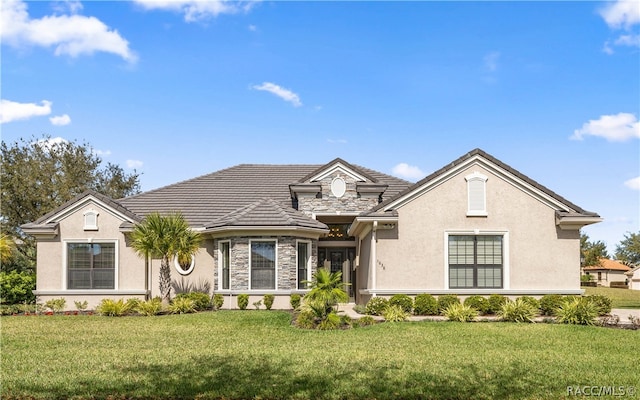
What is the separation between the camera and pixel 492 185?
22.7 m

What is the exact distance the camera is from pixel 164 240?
23.0 metres

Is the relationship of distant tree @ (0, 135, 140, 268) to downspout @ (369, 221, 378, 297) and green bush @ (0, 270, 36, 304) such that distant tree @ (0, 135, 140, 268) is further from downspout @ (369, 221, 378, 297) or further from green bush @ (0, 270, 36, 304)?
downspout @ (369, 221, 378, 297)

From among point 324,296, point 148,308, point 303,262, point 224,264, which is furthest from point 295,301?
point 148,308

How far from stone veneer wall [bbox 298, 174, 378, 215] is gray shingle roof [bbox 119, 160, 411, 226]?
3.16 ft

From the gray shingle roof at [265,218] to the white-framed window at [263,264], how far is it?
30.0 inches

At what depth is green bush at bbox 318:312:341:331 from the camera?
17.5 m

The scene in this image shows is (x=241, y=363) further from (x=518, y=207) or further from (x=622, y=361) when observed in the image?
(x=518, y=207)

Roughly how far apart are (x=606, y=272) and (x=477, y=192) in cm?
6131

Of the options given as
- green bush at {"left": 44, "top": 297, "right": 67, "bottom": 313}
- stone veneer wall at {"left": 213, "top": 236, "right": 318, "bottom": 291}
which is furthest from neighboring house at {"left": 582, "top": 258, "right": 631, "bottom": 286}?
green bush at {"left": 44, "top": 297, "right": 67, "bottom": 313}

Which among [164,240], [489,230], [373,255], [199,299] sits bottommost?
[199,299]

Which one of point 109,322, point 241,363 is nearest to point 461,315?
point 241,363

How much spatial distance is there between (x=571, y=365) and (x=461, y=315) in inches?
278

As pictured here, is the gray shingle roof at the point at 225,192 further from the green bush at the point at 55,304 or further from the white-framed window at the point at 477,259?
the white-framed window at the point at 477,259

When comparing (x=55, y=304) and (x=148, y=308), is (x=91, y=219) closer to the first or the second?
(x=55, y=304)
